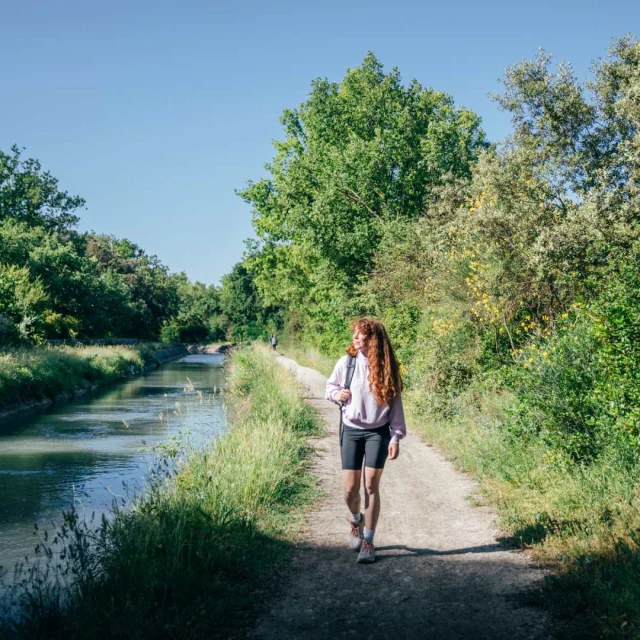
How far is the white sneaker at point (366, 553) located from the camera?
624 cm

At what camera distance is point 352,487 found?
6516 millimetres

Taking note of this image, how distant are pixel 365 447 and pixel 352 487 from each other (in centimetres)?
42

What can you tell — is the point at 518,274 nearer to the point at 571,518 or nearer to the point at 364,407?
the point at 571,518

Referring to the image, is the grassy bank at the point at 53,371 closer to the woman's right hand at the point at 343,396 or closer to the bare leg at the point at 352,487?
the bare leg at the point at 352,487

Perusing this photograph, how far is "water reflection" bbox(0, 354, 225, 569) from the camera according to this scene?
1069cm

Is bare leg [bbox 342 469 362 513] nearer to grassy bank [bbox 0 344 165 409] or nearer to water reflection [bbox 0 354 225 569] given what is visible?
water reflection [bbox 0 354 225 569]

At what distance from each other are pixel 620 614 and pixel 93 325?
50.8 meters

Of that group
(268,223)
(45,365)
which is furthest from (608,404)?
(268,223)

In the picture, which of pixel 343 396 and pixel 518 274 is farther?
pixel 518 274

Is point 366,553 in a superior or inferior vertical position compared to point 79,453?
superior

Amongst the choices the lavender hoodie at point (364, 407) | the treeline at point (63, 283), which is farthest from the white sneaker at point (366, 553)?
the treeline at point (63, 283)

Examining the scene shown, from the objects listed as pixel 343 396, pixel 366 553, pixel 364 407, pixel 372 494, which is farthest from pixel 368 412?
pixel 366 553

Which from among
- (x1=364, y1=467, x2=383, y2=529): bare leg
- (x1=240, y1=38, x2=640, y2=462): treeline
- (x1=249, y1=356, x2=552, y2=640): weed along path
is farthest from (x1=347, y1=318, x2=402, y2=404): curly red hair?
(x1=240, y1=38, x2=640, y2=462): treeline

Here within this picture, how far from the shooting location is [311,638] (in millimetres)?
4695
